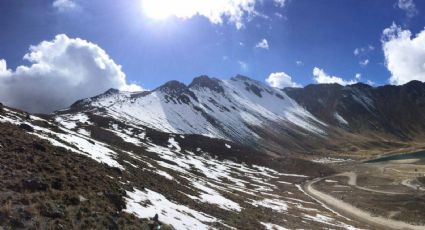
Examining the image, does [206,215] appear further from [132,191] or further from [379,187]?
[379,187]

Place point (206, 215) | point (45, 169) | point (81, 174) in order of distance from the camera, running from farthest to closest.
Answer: point (206, 215) < point (81, 174) < point (45, 169)

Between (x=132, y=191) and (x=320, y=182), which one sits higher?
(x=320, y=182)

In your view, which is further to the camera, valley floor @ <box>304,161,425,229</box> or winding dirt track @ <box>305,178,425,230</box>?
valley floor @ <box>304,161,425,229</box>

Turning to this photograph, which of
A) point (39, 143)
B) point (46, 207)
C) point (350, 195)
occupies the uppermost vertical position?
point (350, 195)

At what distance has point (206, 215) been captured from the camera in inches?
1350

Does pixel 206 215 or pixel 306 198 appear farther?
pixel 306 198

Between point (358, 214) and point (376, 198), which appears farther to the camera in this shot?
point (376, 198)

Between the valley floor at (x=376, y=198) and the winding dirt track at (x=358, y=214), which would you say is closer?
the winding dirt track at (x=358, y=214)

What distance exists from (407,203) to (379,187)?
1121 inches

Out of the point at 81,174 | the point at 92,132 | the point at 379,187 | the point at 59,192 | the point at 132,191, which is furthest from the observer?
the point at 92,132

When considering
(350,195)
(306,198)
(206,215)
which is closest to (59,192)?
(206,215)

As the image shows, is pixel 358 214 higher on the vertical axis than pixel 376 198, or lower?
lower

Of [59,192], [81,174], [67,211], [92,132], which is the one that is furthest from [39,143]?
[92,132]

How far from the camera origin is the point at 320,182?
114875 millimetres
